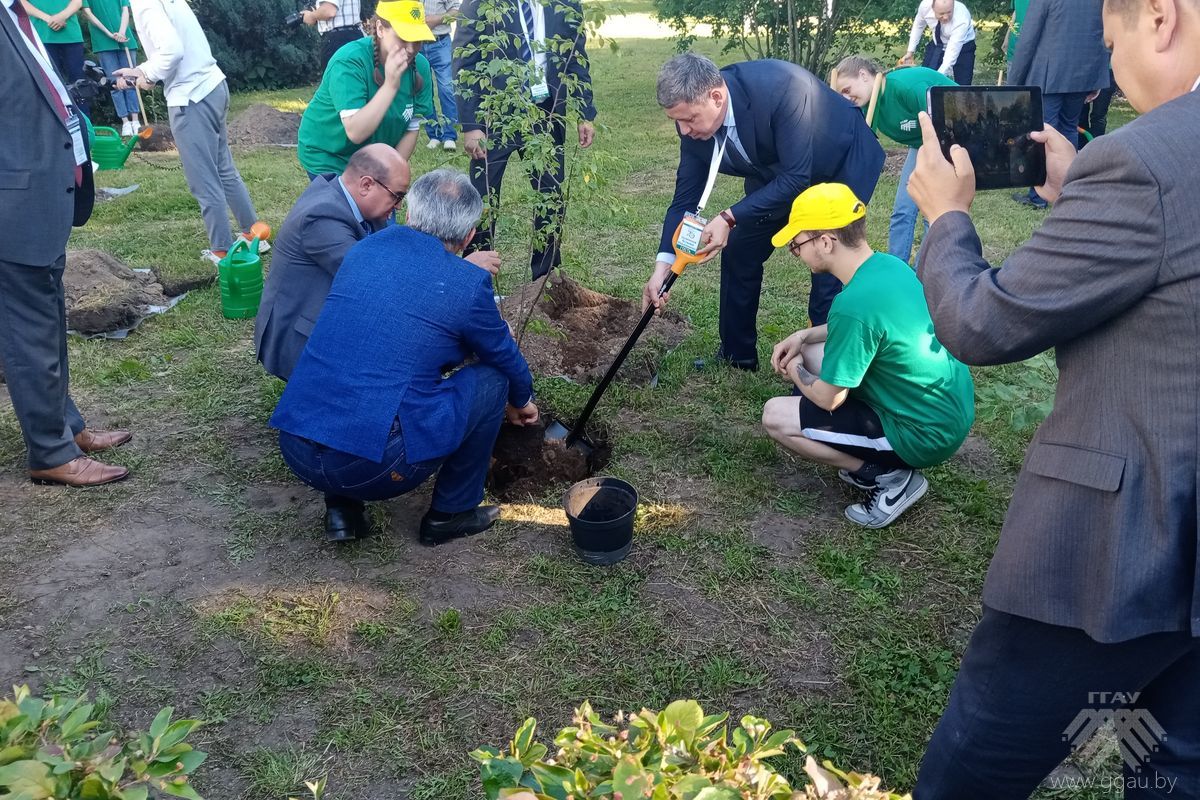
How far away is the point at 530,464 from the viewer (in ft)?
13.1

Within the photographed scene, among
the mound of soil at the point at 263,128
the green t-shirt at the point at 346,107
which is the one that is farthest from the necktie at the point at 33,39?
the mound of soil at the point at 263,128

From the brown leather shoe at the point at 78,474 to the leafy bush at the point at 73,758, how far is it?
2.87m

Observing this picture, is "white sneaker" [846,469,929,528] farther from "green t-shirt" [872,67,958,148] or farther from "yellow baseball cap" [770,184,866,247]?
"green t-shirt" [872,67,958,148]

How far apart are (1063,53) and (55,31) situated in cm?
937

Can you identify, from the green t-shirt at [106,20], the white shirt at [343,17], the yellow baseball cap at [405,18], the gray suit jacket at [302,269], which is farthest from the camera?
the green t-shirt at [106,20]

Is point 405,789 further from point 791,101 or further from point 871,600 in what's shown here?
point 791,101

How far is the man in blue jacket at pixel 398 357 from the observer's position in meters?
3.12

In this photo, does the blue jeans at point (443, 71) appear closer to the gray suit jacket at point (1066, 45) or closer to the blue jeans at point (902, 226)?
the blue jeans at point (902, 226)

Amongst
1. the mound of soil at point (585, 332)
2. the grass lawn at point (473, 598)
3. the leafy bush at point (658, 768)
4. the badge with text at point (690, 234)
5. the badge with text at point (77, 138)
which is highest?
the badge with text at point (77, 138)

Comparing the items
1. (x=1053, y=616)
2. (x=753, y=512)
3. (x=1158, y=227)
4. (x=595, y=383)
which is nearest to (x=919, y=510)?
(x=753, y=512)

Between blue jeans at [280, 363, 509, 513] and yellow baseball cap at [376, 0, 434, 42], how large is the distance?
2126 millimetres

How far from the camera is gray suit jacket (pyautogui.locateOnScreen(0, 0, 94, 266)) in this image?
11.1 ft

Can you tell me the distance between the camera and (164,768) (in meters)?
1.23

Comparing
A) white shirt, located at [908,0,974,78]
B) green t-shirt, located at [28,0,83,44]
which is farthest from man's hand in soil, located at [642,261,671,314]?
green t-shirt, located at [28,0,83,44]
